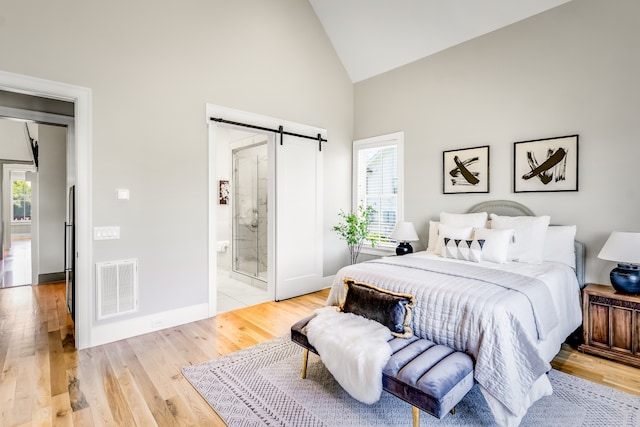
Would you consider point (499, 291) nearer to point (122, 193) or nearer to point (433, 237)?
point (433, 237)

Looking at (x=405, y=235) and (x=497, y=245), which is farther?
(x=405, y=235)

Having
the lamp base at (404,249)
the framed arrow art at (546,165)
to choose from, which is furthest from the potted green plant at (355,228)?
the framed arrow art at (546,165)

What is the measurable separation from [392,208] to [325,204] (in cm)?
102

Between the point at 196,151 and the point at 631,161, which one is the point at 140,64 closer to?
the point at 196,151

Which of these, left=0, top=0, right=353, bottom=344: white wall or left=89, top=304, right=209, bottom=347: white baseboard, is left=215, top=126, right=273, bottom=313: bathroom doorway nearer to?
left=89, top=304, right=209, bottom=347: white baseboard

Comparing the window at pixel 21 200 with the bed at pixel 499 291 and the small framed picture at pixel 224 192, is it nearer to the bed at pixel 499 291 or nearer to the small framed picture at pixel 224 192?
the small framed picture at pixel 224 192

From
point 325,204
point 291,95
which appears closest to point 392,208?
point 325,204

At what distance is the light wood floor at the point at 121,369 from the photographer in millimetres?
2078

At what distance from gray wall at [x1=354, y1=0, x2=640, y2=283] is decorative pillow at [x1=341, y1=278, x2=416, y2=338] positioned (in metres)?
2.32

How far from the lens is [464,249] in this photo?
11.2 ft

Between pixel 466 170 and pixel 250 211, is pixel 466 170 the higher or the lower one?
the higher one

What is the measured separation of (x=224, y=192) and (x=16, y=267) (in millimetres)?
4388

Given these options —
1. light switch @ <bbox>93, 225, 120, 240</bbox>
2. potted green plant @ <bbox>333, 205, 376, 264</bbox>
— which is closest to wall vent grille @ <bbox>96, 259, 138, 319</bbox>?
light switch @ <bbox>93, 225, 120, 240</bbox>

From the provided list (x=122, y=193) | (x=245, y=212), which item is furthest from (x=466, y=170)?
(x=122, y=193)
